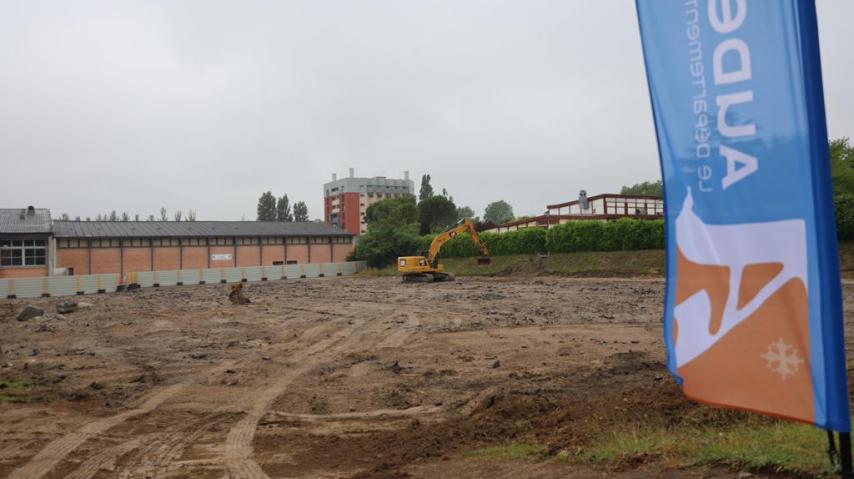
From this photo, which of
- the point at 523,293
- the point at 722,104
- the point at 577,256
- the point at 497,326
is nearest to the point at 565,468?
the point at 722,104

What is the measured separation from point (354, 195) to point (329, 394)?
124 m

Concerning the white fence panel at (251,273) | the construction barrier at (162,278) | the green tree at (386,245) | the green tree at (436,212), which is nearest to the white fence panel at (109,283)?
the construction barrier at (162,278)

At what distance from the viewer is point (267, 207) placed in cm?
12456

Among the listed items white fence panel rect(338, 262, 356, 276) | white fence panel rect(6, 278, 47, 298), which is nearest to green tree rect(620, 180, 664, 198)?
white fence panel rect(338, 262, 356, 276)

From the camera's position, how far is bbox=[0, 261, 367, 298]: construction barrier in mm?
41419

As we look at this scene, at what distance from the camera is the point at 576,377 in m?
11.0

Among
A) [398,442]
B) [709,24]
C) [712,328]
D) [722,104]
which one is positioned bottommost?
[398,442]

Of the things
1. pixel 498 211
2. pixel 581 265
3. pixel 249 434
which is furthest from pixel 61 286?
pixel 498 211

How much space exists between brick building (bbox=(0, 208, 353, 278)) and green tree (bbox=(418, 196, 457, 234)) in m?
25.9

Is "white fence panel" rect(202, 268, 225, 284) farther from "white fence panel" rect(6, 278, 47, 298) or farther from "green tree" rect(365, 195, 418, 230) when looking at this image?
"green tree" rect(365, 195, 418, 230)

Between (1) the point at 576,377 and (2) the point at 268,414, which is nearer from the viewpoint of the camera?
(2) the point at 268,414

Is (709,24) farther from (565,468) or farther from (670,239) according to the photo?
(565,468)

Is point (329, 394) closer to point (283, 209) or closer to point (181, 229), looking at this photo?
point (181, 229)

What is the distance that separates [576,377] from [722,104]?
7747 mm
